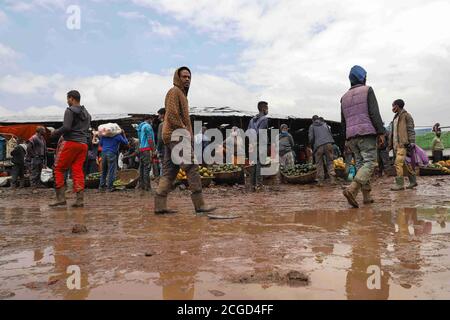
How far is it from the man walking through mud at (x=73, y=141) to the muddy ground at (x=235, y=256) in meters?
1.47

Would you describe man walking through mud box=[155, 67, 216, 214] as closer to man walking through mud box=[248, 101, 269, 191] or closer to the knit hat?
the knit hat

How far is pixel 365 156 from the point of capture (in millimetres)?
5461

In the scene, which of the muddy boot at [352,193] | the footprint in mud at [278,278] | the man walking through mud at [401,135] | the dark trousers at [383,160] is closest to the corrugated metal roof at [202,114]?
the dark trousers at [383,160]

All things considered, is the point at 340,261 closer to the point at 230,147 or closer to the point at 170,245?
the point at 170,245

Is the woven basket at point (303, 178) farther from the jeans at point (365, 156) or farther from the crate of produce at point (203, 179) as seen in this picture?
the jeans at point (365, 156)

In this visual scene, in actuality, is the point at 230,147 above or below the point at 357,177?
above

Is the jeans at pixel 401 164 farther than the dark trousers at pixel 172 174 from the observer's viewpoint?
Yes

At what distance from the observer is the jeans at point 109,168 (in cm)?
908

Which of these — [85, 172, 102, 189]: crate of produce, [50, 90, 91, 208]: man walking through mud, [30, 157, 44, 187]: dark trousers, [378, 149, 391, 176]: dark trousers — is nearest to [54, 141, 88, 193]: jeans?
[50, 90, 91, 208]: man walking through mud

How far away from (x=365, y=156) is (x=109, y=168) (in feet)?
19.8
